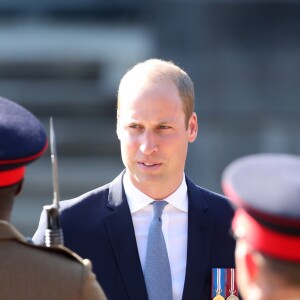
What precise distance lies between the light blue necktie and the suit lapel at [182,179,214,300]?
68mm

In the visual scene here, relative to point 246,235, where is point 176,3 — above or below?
below

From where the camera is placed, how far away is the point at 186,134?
195 inches

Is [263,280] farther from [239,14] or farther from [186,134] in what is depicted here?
[239,14]

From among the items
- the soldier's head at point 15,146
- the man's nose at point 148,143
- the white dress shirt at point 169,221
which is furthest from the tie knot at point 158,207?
the soldier's head at point 15,146

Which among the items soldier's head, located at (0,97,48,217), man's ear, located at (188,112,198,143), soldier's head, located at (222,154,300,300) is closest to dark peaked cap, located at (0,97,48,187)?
soldier's head, located at (0,97,48,217)

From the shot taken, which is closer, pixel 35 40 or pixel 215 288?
pixel 215 288

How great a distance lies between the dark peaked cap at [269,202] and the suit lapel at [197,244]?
148 cm

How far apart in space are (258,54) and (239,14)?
459 mm

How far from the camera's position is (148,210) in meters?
4.91

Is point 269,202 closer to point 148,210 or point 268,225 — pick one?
point 268,225

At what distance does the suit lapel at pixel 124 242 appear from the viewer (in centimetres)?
476

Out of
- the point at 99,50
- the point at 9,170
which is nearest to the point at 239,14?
the point at 99,50

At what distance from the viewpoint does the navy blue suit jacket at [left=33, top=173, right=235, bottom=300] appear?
4.77m

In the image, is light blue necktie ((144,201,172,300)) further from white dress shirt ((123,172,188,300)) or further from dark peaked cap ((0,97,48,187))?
dark peaked cap ((0,97,48,187))
